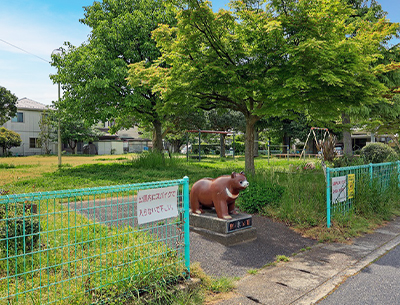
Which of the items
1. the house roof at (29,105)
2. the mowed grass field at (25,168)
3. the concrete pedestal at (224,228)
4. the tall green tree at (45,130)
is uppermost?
the house roof at (29,105)

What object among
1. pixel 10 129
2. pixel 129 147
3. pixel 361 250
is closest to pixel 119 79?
pixel 361 250

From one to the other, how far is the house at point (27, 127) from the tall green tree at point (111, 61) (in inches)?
1012

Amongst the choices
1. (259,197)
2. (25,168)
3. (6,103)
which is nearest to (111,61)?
(25,168)

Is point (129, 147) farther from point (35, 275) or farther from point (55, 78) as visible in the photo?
point (35, 275)

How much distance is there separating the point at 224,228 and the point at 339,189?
278 centimetres

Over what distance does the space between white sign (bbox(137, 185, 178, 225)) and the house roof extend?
4057 cm

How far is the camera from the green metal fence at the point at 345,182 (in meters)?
5.99

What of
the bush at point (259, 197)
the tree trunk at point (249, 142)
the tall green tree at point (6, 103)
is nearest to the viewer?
the bush at point (259, 197)

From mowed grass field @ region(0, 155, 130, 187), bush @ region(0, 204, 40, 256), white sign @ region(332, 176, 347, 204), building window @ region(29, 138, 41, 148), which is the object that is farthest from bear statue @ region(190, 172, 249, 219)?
building window @ region(29, 138, 41, 148)

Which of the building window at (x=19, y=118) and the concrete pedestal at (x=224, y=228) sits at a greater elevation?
the building window at (x=19, y=118)

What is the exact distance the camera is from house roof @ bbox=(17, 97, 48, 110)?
37.8 m

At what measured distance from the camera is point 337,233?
5.71 meters

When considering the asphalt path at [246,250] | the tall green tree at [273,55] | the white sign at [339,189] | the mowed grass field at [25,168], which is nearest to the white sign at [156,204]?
the asphalt path at [246,250]

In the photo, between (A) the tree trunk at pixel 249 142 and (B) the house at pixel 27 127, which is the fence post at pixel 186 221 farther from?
(B) the house at pixel 27 127
